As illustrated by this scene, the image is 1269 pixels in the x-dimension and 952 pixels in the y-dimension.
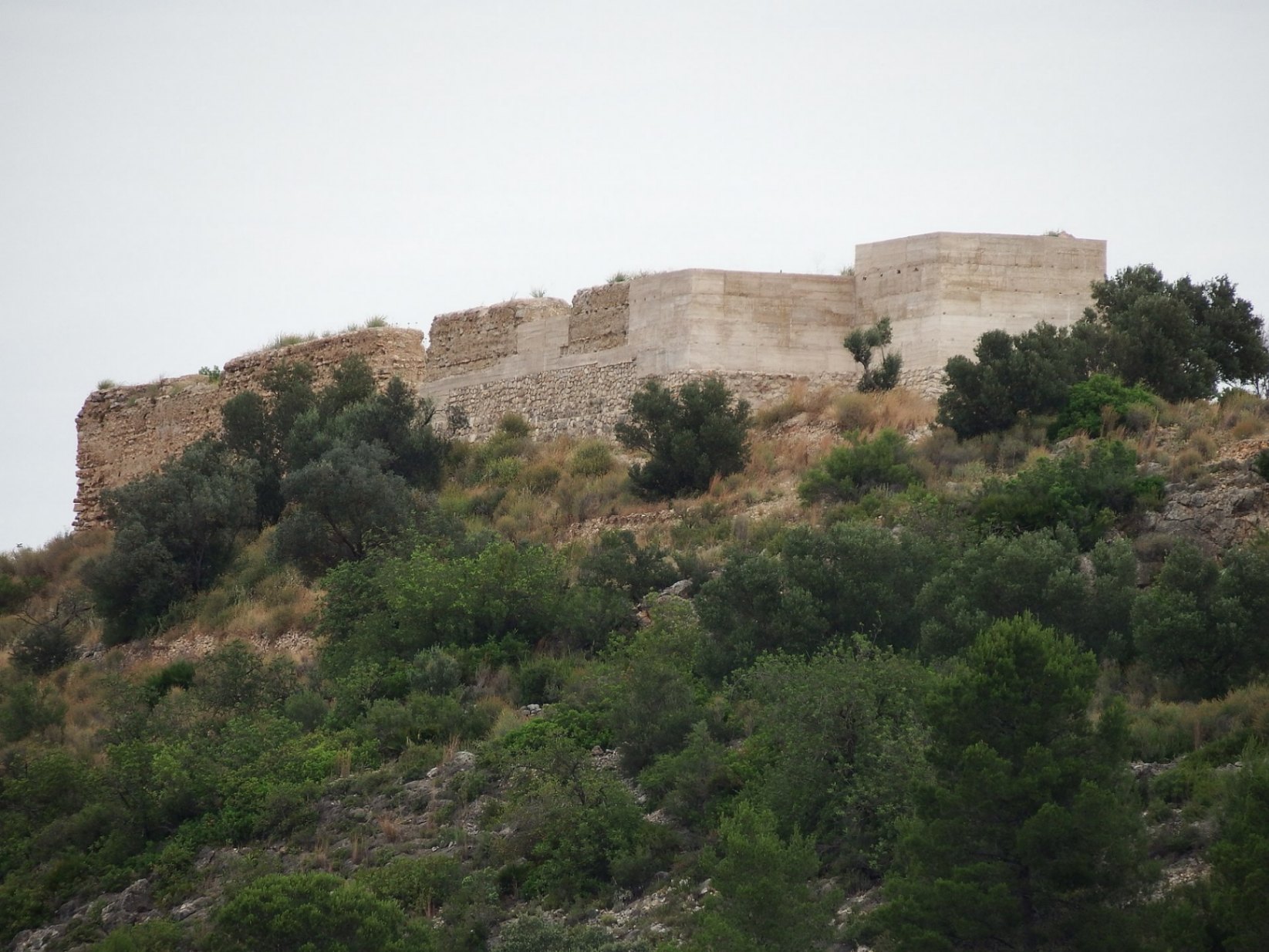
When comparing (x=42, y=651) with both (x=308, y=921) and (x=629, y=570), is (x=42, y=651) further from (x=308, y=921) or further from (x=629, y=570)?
(x=308, y=921)

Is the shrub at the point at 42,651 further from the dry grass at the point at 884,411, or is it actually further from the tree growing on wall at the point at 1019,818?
the tree growing on wall at the point at 1019,818

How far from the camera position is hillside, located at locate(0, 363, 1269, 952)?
52.4ft

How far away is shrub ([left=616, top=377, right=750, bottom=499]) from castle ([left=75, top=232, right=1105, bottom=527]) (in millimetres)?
1636

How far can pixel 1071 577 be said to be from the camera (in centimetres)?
2141

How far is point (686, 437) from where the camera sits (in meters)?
29.5

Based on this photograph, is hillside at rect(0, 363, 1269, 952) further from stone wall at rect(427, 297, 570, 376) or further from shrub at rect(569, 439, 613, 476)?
stone wall at rect(427, 297, 570, 376)

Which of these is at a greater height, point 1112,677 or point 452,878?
point 1112,677

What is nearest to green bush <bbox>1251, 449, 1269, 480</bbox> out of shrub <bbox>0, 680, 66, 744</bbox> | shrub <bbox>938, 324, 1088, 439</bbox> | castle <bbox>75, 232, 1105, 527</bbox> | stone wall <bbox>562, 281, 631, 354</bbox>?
shrub <bbox>938, 324, 1088, 439</bbox>

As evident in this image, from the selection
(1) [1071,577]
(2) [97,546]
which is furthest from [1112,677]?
(2) [97,546]

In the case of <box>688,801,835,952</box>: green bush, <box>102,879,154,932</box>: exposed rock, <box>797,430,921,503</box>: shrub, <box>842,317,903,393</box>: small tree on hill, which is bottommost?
<box>102,879,154,932</box>: exposed rock

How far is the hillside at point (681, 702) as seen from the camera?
1596cm

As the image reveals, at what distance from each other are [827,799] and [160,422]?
981 inches

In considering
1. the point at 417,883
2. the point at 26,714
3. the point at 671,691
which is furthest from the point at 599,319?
the point at 417,883

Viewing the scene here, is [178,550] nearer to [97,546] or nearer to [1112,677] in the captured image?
[97,546]
